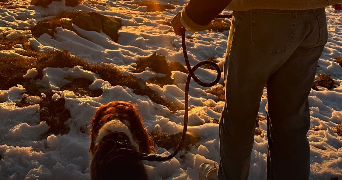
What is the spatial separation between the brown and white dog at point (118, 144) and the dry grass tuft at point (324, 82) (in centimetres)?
445

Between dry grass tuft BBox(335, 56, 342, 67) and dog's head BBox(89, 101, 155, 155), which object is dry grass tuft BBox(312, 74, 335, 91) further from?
dog's head BBox(89, 101, 155, 155)

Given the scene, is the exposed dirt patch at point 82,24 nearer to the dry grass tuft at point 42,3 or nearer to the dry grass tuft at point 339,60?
the dry grass tuft at point 42,3

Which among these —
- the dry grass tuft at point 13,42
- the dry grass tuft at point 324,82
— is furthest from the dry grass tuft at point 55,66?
the dry grass tuft at point 324,82

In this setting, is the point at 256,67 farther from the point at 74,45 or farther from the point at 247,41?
the point at 74,45

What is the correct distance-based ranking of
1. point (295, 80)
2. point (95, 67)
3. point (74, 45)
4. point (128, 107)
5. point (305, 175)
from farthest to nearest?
point (74, 45) → point (95, 67) → point (128, 107) → point (305, 175) → point (295, 80)

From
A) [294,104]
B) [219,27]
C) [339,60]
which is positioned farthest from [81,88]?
[339,60]

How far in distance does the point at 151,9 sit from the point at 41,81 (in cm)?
813

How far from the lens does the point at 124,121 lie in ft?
10.2

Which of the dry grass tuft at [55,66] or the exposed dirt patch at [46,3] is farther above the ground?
the exposed dirt patch at [46,3]

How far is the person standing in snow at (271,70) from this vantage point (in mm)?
1852

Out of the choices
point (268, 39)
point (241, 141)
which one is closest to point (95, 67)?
point (241, 141)

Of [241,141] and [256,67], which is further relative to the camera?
[241,141]

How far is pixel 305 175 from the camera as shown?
2455 mm

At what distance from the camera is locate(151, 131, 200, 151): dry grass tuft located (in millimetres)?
4008
